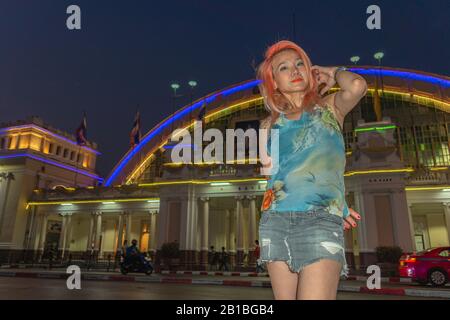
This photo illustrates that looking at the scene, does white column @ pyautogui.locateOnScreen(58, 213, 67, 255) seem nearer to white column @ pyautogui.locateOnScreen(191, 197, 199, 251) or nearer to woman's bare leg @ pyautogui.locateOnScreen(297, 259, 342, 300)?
white column @ pyautogui.locateOnScreen(191, 197, 199, 251)

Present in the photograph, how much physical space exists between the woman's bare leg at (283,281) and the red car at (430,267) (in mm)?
15125

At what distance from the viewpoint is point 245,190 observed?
90.0 ft

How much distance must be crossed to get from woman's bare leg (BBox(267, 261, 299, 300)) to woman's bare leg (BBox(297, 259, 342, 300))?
0.13 metres

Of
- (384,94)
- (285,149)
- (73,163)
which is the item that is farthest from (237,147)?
(285,149)

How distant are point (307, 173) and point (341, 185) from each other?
0.73ft

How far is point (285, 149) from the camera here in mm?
2205

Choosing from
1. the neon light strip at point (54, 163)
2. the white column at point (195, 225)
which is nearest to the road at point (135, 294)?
the white column at point (195, 225)

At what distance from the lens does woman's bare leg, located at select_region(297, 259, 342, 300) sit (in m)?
1.79

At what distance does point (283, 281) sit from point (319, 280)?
0.26m

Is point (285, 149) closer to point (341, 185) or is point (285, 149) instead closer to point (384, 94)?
point (341, 185)

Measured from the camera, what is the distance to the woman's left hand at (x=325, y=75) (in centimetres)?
235

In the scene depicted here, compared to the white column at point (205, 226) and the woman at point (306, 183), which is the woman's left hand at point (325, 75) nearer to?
the woman at point (306, 183)
